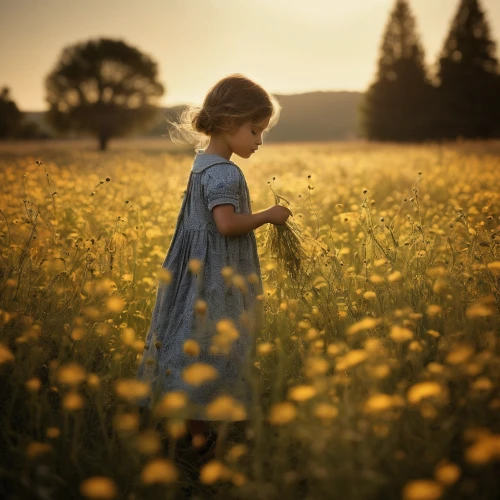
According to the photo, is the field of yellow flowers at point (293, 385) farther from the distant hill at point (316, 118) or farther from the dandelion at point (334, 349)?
the distant hill at point (316, 118)

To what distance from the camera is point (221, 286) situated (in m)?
2.42

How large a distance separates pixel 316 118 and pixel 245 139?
70.5 metres

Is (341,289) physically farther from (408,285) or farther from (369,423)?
(369,423)

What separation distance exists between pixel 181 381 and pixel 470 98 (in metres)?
36.8

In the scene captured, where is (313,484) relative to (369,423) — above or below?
below

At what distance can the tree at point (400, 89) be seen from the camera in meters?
36.4

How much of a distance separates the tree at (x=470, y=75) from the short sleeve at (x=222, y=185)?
36.0m

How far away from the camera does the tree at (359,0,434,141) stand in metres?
36.4

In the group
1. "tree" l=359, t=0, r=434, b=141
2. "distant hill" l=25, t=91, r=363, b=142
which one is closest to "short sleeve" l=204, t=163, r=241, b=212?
"tree" l=359, t=0, r=434, b=141

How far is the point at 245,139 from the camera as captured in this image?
248 cm

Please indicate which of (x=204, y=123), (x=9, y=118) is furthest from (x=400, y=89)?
(x=204, y=123)

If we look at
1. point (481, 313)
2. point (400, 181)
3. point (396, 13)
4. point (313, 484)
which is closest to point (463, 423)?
point (481, 313)

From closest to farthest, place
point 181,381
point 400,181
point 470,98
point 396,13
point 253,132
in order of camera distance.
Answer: point 181,381, point 253,132, point 400,181, point 470,98, point 396,13

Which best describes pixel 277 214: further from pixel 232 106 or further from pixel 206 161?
pixel 232 106
